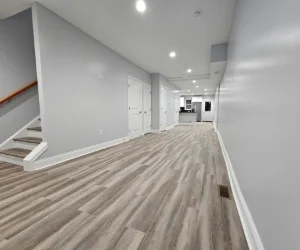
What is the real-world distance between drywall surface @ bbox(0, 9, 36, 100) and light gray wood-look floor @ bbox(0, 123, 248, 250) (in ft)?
6.03

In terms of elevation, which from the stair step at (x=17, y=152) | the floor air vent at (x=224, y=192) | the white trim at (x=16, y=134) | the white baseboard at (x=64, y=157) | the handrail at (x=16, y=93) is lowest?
the floor air vent at (x=224, y=192)

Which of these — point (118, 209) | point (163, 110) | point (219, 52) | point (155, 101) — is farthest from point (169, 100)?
point (118, 209)

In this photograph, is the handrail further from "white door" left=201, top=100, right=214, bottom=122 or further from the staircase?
"white door" left=201, top=100, right=214, bottom=122

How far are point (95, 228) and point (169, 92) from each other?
7921 millimetres

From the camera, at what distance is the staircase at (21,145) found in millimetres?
2717

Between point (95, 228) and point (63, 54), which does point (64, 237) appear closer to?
point (95, 228)

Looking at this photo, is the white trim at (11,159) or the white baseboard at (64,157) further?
the white trim at (11,159)

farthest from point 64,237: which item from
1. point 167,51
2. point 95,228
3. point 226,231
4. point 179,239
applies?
point 167,51

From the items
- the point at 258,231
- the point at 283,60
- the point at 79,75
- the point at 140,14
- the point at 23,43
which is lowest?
the point at 258,231

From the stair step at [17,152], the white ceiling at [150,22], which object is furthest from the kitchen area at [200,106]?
the stair step at [17,152]

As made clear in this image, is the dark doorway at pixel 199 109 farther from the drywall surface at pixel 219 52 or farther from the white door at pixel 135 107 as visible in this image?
the drywall surface at pixel 219 52

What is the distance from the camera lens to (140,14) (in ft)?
8.86

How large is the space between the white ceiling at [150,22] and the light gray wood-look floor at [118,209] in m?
2.73

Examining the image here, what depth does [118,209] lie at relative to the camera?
1.46 metres
